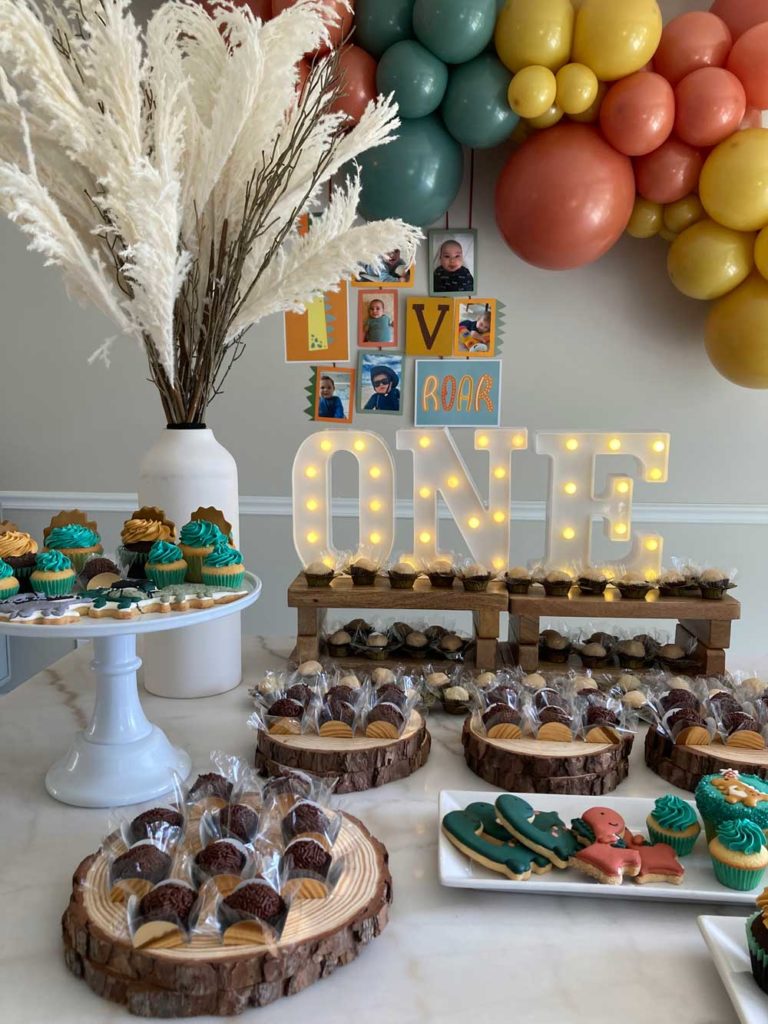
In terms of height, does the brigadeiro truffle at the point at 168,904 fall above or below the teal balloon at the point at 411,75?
below

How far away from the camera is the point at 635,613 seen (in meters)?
1.36

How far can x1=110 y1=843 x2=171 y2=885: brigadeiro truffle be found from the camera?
28.9 inches

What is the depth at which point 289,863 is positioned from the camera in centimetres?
76

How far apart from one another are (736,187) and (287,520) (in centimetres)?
174

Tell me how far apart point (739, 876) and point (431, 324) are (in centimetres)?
210

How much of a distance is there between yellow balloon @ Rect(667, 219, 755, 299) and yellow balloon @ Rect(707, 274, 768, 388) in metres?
0.04

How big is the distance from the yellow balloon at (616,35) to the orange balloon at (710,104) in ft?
0.45

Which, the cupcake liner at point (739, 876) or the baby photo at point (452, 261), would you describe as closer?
the cupcake liner at point (739, 876)

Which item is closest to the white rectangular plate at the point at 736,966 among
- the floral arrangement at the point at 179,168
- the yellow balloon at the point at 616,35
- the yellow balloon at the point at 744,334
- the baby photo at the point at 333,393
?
the floral arrangement at the point at 179,168

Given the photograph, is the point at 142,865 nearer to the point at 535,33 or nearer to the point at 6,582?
the point at 6,582

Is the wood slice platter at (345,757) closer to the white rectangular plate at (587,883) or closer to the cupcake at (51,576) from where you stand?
the white rectangular plate at (587,883)

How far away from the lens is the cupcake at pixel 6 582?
3.42ft

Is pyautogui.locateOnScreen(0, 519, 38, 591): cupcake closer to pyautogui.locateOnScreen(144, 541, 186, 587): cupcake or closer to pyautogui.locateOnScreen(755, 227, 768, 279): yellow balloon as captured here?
pyautogui.locateOnScreen(144, 541, 186, 587): cupcake

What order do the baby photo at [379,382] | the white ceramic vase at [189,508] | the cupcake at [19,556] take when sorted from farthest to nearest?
the baby photo at [379,382] < the white ceramic vase at [189,508] < the cupcake at [19,556]
